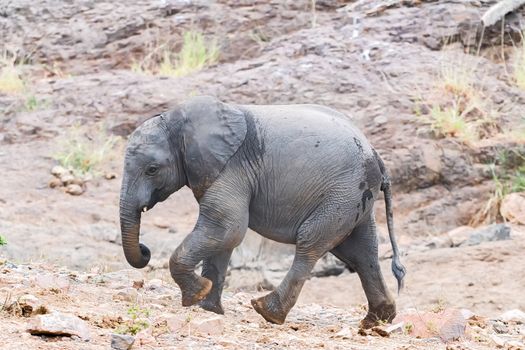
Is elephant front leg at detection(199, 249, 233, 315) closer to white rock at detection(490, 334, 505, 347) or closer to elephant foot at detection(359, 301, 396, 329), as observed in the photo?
elephant foot at detection(359, 301, 396, 329)

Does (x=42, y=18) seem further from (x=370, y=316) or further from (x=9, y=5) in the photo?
(x=370, y=316)

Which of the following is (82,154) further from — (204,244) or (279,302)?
(279,302)

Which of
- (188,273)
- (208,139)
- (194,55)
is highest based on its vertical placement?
(208,139)

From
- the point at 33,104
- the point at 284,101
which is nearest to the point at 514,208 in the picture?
the point at 284,101

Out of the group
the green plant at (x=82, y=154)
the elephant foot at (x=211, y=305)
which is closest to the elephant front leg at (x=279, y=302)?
the elephant foot at (x=211, y=305)

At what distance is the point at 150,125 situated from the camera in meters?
6.71

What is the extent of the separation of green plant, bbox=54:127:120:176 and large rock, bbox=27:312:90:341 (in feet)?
26.4

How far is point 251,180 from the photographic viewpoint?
6668 millimetres

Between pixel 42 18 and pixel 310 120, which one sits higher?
pixel 310 120

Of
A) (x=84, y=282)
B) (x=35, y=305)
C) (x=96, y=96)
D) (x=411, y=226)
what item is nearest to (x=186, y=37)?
(x=96, y=96)

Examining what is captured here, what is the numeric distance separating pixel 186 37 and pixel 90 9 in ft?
7.02

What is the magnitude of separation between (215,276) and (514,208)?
556 cm

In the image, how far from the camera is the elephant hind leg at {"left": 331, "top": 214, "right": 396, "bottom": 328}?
7121 millimetres

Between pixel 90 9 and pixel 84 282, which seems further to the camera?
pixel 90 9
